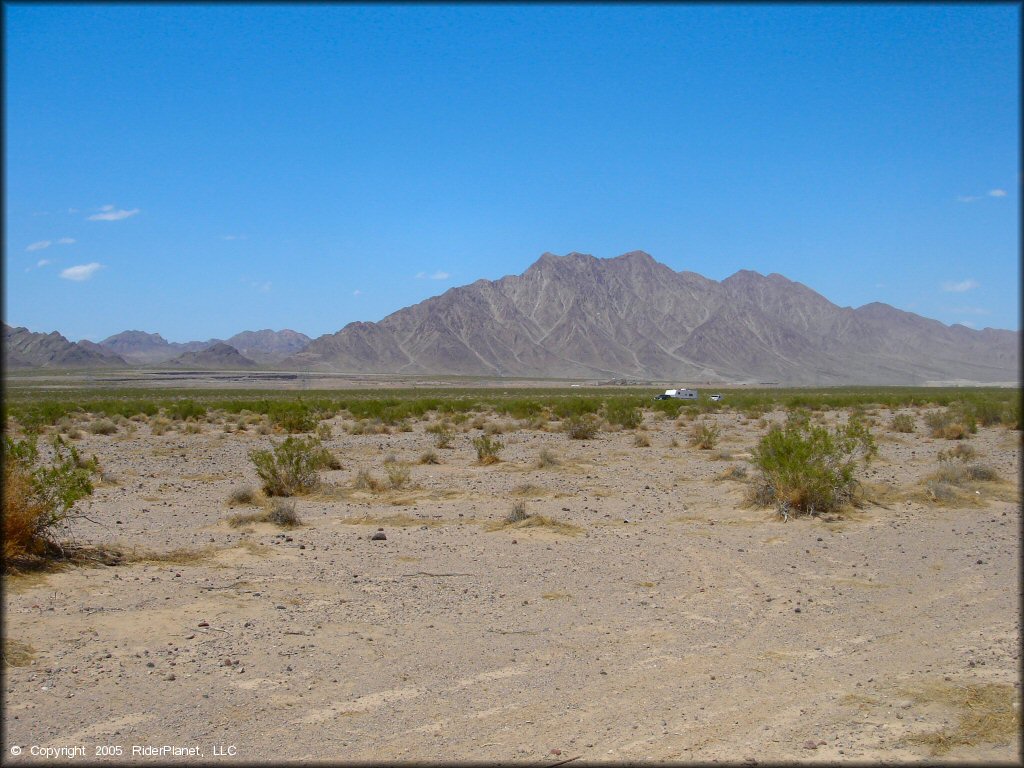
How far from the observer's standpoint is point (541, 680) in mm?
7656

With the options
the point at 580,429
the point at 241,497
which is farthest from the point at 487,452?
the point at 580,429

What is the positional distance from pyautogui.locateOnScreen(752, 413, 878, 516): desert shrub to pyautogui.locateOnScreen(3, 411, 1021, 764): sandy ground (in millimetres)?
545

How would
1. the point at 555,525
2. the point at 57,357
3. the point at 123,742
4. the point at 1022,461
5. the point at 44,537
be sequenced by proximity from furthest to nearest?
the point at 57,357 → the point at 1022,461 → the point at 555,525 → the point at 44,537 → the point at 123,742

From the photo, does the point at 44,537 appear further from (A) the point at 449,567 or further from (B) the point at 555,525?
(B) the point at 555,525

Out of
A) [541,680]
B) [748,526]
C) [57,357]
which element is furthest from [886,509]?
[57,357]

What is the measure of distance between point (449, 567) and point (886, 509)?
969cm

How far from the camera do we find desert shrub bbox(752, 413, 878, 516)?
15906 millimetres

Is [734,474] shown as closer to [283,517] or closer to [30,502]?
[283,517]

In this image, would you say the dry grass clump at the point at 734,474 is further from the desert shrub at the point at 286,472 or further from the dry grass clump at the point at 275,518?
the dry grass clump at the point at 275,518

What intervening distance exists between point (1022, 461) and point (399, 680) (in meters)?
22.0

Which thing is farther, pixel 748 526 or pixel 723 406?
pixel 723 406

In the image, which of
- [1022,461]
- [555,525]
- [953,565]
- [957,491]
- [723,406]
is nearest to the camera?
[953,565]

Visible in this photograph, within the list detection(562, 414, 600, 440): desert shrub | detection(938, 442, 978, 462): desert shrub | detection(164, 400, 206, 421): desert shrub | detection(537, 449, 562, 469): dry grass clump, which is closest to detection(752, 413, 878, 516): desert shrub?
detection(537, 449, 562, 469): dry grass clump

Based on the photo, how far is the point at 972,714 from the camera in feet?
21.5
